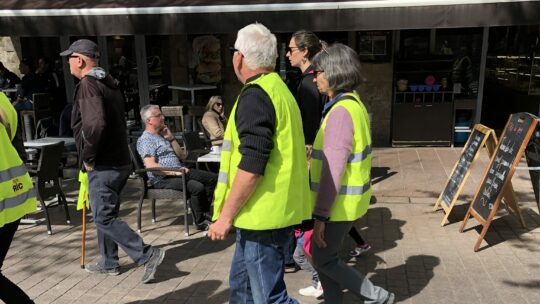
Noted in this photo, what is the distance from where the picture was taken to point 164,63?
9.20m

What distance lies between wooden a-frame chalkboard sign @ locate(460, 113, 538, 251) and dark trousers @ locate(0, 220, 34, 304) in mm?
3496

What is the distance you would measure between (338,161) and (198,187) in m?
2.39

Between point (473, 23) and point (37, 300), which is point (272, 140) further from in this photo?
point (473, 23)

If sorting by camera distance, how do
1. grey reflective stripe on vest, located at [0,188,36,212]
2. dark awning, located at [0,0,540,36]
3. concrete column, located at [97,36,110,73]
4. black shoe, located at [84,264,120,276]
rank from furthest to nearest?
concrete column, located at [97,36,110,73], dark awning, located at [0,0,540,36], black shoe, located at [84,264,120,276], grey reflective stripe on vest, located at [0,188,36,212]

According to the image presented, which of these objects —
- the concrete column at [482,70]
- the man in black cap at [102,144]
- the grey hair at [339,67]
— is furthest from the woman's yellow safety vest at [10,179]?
the concrete column at [482,70]

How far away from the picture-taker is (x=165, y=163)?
470cm

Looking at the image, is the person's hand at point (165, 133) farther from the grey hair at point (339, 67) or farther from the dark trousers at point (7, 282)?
the grey hair at point (339, 67)

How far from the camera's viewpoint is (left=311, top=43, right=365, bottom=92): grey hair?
8.78 ft

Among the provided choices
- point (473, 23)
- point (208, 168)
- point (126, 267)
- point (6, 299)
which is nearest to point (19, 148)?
point (6, 299)

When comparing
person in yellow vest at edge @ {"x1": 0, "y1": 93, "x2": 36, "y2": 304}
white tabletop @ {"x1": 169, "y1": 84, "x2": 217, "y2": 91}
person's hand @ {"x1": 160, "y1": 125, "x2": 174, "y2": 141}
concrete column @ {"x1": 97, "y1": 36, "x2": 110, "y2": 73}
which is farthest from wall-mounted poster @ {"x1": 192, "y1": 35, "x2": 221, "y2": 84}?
person in yellow vest at edge @ {"x1": 0, "y1": 93, "x2": 36, "y2": 304}

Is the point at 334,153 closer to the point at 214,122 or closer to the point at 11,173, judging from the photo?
the point at 11,173

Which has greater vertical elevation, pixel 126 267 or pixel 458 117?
pixel 458 117

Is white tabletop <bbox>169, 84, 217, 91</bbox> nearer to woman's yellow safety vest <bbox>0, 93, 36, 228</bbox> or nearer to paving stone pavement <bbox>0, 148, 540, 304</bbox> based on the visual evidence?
paving stone pavement <bbox>0, 148, 540, 304</bbox>

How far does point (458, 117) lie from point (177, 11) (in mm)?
5090
